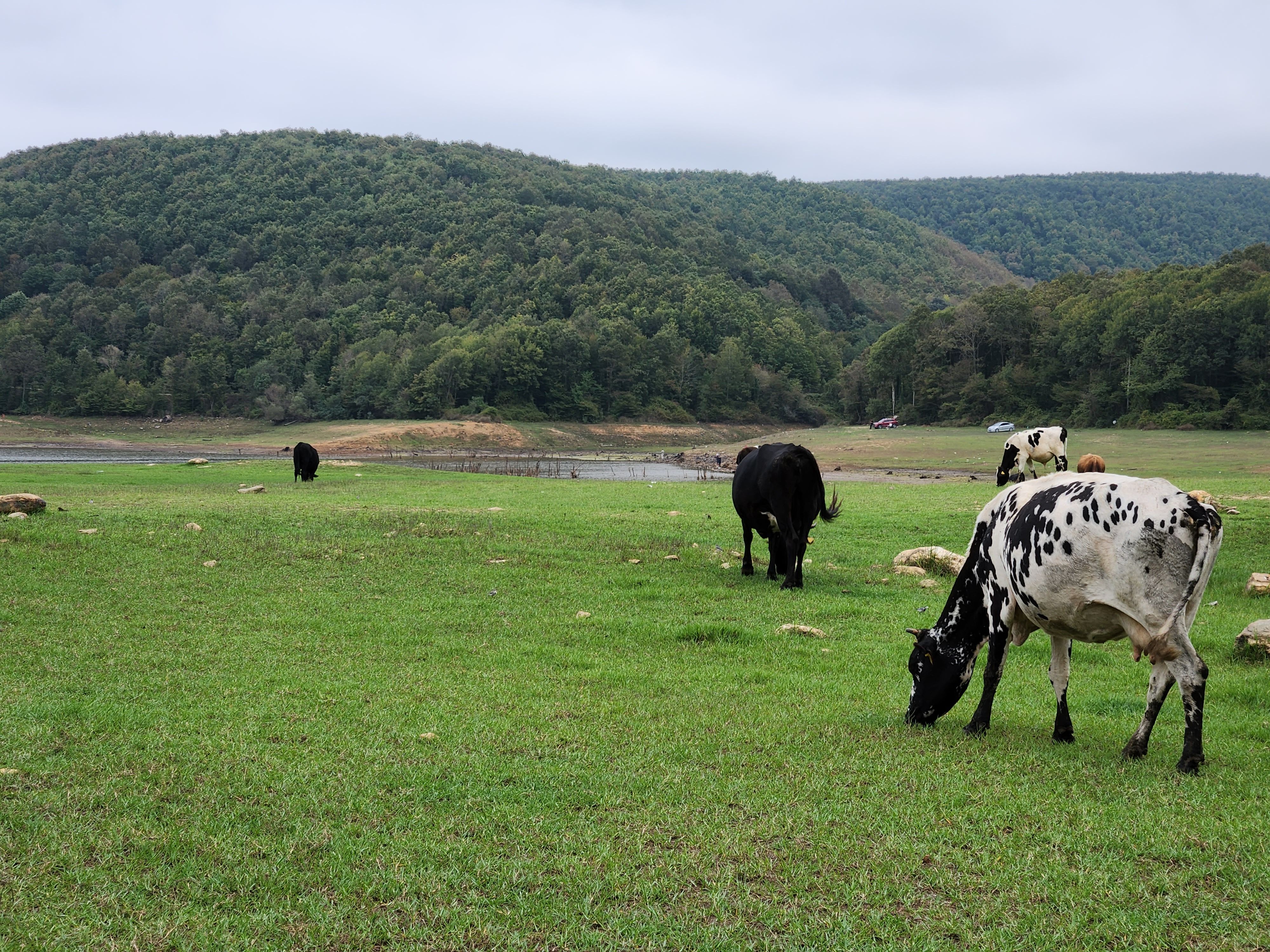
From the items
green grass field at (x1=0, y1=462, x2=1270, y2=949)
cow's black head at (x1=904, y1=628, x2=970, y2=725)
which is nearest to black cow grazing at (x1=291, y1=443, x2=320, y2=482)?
green grass field at (x1=0, y1=462, x2=1270, y2=949)

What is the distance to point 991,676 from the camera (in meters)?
7.63

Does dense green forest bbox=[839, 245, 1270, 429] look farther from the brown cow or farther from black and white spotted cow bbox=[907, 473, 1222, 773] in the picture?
black and white spotted cow bbox=[907, 473, 1222, 773]

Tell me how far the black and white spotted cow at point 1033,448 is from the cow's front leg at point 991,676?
51.8 ft

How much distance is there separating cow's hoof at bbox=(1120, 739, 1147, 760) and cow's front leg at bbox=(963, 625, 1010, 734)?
1.05m

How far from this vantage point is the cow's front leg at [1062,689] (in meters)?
7.32

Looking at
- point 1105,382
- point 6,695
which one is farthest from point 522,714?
point 1105,382

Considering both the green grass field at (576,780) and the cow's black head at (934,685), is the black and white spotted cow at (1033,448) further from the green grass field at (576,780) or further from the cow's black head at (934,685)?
the cow's black head at (934,685)

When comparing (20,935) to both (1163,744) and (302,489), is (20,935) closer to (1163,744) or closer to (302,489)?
(1163,744)

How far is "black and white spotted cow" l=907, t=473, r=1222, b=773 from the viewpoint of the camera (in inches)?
253

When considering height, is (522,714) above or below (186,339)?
below

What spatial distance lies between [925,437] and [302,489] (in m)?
53.4

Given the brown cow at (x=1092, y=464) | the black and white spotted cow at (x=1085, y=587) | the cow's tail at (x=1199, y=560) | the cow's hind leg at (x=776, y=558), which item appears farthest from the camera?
the brown cow at (x=1092, y=464)

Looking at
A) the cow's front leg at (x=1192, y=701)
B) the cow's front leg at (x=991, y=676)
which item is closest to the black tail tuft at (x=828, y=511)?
the cow's front leg at (x=991, y=676)

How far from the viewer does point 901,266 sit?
196250mm
